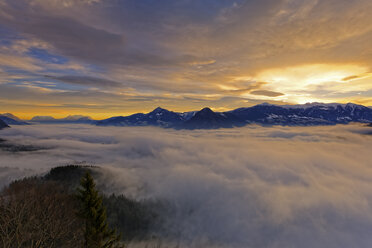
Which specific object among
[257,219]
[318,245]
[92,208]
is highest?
[92,208]

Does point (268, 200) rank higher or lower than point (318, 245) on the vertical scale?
higher

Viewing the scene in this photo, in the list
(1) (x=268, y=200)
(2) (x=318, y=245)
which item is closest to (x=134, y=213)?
(1) (x=268, y=200)

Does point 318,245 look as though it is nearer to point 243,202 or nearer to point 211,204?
point 243,202

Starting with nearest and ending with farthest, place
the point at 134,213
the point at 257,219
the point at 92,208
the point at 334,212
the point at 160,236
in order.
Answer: the point at 92,208, the point at 160,236, the point at 134,213, the point at 257,219, the point at 334,212

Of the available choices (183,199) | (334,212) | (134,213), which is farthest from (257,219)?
(134,213)

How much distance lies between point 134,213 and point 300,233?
139030 millimetres

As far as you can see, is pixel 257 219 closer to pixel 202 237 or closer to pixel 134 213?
pixel 202 237

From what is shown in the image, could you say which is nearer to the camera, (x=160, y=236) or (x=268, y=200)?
(x=160, y=236)

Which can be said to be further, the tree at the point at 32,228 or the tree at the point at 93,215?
the tree at the point at 93,215

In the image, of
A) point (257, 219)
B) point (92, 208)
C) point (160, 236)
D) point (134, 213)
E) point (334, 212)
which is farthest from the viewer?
point (334, 212)

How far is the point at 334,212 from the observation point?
18750 cm

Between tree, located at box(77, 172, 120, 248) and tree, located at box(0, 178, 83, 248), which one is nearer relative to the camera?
tree, located at box(0, 178, 83, 248)

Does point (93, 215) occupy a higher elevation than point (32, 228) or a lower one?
lower

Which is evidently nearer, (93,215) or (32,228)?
(32,228)
